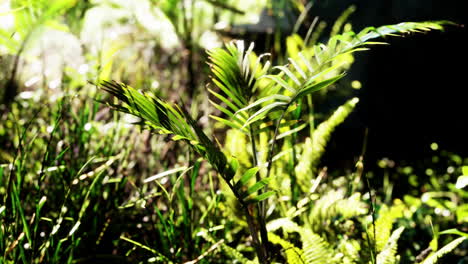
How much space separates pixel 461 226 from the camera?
2.09 m

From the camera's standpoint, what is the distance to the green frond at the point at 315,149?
140cm

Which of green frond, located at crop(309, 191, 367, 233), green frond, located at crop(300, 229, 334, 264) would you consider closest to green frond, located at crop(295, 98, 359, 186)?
green frond, located at crop(309, 191, 367, 233)

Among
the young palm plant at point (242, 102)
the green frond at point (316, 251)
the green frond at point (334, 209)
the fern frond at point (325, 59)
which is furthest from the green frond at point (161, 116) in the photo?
the green frond at point (334, 209)

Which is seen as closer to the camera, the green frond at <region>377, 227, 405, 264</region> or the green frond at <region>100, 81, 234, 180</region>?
the green frond at <region>100, 81, 234, 180</region>

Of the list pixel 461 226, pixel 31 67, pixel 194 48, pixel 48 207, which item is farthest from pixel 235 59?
pixel 31 67

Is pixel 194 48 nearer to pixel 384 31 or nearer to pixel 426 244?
pixel 426 244

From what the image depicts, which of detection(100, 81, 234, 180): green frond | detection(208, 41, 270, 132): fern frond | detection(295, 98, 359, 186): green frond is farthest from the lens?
detection(295, 98, 359, 186): green frond

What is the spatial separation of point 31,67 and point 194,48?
2.27 metres

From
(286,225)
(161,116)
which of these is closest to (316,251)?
(286,225)

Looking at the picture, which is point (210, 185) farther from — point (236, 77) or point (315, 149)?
point (236, 77)

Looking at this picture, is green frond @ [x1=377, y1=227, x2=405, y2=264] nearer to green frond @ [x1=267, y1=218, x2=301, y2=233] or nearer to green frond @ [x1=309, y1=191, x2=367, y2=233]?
green frond @ [x1=309, y1=191, x2=367, y2=233]

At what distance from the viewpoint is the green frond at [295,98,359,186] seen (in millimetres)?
1402

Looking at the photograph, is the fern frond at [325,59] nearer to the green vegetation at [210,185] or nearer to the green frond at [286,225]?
the green vegetation at [210,185]

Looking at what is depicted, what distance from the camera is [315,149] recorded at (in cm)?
144
